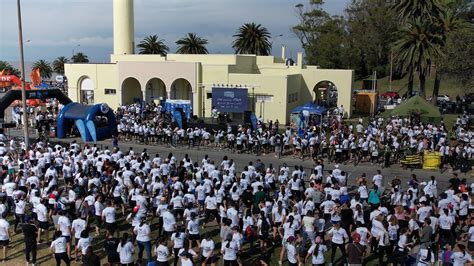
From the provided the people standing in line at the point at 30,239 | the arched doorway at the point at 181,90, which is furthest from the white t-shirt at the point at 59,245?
the arched doorway at the point at 181,90

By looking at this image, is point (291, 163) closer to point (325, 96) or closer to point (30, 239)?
point (30, 239)

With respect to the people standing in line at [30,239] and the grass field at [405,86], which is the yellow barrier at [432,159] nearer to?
the people standing in line at [30,239]

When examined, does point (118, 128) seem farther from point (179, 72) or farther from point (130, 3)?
point (130, 3)

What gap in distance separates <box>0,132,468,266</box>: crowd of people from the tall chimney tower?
34985 mm

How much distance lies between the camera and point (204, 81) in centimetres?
3838

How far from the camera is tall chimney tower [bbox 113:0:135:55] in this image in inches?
1986

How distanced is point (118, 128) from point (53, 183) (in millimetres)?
14385

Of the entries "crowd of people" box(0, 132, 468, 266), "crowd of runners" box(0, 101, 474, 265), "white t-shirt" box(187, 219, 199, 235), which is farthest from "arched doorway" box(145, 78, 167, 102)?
"white t-shirt" box(187, 219, 199, 235)

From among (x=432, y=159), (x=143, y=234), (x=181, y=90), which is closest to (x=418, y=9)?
(x=181, y=90)

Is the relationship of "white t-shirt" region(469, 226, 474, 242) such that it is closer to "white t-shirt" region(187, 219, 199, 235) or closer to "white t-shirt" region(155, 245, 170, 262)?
"white t-shirt" region(187, 219, 199, 235)

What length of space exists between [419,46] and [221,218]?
32.5m

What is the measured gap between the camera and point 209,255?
35.4ft

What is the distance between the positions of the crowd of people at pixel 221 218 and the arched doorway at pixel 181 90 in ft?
80.0

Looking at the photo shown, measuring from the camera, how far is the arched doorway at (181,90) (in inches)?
1654
